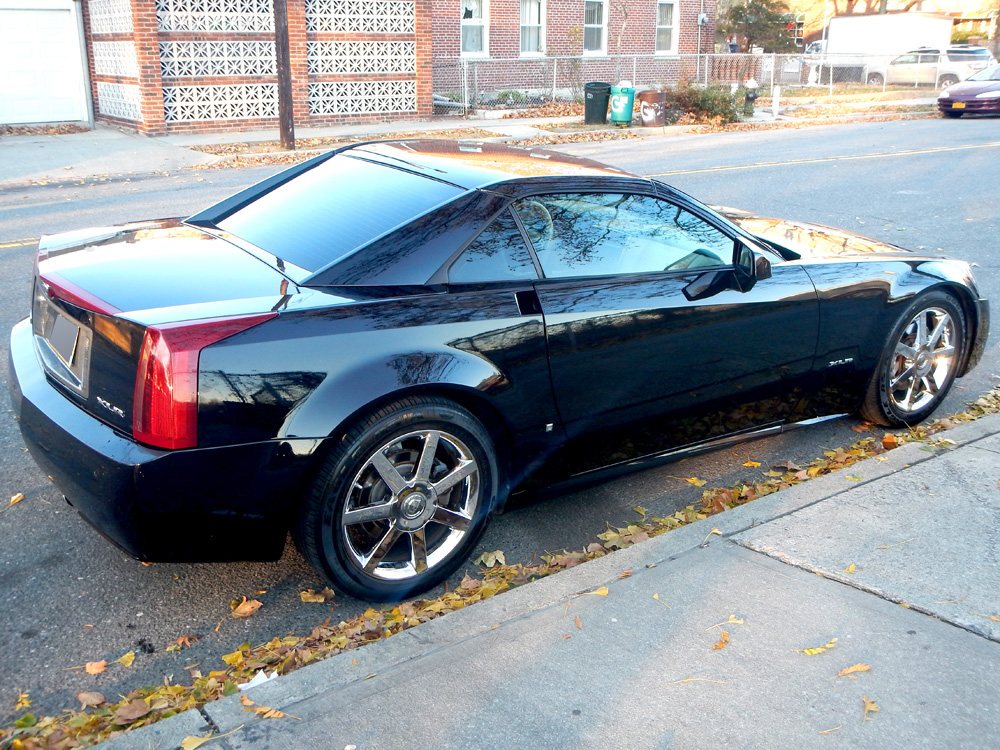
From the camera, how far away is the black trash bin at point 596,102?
21.7 m

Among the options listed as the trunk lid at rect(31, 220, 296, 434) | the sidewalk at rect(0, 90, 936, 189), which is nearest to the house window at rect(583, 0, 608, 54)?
the sidewalk at rect(0, 90, 936, 189)

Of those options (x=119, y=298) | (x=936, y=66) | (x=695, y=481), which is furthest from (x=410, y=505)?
(x=936, y=66)

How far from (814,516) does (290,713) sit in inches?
92.2

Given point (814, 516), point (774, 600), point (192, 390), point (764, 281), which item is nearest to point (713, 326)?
point (764, 281)

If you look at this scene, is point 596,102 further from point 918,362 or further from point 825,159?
point 918,362

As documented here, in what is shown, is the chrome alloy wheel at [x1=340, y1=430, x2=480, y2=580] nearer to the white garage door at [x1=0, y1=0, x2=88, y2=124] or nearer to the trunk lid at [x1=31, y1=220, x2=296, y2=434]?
the trunk lid at [x1=31, y1=220, x2=296, y2=434]

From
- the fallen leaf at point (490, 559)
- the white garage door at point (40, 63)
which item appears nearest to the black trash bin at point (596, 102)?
the white garage door at point (40, 63)

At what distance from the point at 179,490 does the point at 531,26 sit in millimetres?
25450

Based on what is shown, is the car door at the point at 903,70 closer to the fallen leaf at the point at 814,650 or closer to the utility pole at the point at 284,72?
the utility pole at the point at 284,72

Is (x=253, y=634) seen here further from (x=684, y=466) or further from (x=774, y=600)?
(x=684, y=466)

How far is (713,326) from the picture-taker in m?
4.24

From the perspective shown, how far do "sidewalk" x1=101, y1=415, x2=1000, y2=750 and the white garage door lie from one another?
1927cm

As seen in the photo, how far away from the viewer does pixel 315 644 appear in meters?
3.28

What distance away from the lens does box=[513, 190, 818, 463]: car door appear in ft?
12.7
